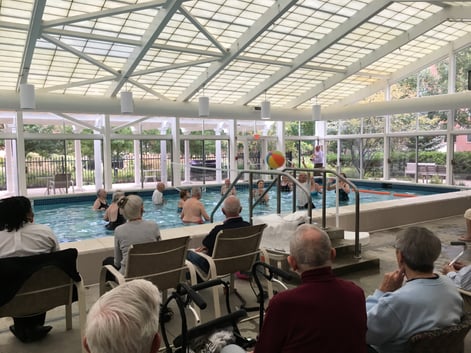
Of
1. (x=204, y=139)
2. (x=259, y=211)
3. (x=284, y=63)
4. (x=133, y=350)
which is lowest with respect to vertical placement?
(x=259, y=211)

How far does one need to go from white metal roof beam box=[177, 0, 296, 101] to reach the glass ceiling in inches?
1.0

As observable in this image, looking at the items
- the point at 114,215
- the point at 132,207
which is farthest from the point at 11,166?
the point at 132,207

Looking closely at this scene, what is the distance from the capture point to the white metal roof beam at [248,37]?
9453 mm

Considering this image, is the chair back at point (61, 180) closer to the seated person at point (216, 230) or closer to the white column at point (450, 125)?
the seated person at point (216, 230)

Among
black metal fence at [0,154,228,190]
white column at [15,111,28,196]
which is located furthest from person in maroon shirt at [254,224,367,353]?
white column at [15,111,28,196]

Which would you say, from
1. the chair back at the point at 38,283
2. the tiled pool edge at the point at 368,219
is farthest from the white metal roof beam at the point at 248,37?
the chair back at the point at 38,283

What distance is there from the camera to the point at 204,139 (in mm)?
17188

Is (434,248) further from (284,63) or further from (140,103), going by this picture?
(284,63)

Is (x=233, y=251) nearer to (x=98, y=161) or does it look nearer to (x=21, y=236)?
(x=21, y=236)

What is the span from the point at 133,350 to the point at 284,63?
12.8 meters

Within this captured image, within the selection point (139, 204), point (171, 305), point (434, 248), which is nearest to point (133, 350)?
point (434, 248)

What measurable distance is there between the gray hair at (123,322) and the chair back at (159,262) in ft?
5.44

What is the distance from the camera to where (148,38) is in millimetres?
9664

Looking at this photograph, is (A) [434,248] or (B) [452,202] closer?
(A) [434,248]
